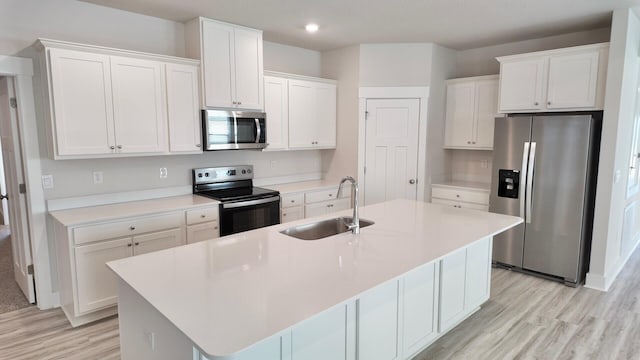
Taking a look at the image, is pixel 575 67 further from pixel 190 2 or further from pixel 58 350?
pixel 58 350

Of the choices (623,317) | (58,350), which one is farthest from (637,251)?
(58,350)

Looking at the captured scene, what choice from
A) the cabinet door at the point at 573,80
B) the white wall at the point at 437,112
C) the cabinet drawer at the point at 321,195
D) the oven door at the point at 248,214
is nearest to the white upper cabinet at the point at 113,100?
the oven door at the point at 248,214

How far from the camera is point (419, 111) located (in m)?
4.75

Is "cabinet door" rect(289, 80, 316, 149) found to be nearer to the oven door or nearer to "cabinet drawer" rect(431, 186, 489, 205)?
the oven door

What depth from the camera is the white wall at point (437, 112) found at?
15.7ft

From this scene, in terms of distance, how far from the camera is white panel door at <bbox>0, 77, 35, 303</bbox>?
10.4 ft

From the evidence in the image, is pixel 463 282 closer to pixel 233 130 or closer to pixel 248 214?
pixel 248 214

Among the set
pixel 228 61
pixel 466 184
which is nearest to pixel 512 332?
pixel 466 184

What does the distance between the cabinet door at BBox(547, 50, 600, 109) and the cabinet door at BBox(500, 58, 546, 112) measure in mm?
103

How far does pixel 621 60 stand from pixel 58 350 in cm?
509

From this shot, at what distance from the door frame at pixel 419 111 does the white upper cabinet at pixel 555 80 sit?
88 centimetres

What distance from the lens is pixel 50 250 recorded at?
3.26 meters

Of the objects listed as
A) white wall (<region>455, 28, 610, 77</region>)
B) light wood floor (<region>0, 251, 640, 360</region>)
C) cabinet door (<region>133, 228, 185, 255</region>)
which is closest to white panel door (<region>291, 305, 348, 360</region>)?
light wood floor (<region>0, 251, 640, 360</region>)

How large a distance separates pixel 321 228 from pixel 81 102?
2.14m
